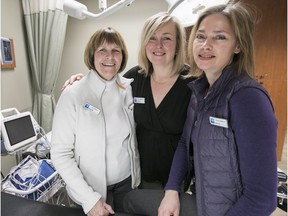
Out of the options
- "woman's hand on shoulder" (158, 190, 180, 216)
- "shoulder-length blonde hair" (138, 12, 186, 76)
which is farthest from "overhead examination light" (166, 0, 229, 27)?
"woman's hand on shoulder" (158, 190, 180, 216)

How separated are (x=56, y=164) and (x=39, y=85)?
6.49 feet

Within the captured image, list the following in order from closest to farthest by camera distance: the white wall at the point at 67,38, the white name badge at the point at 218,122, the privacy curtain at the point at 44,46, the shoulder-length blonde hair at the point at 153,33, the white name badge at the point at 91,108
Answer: the white name badge at the point at 218,122
the white name badge at the point at 91,108
the shoulder-length blonde hair at the point at 153,33
the white wall at the point at 67,38
the privacy curtain at the point at 44,46

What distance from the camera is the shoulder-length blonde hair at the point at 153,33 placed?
1301 mm

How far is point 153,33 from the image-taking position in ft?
4.27

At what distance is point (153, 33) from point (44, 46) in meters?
1.96

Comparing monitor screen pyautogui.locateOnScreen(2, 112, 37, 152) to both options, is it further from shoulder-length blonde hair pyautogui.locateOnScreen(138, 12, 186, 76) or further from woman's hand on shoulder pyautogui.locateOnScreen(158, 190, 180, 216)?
woman's hand on shoulder pyautogui.locateOnScreen(158, 190, 180, 216)

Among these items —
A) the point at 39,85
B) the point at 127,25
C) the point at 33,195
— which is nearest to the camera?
the point at 33,195

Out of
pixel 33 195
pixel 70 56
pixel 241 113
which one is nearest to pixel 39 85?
pixel 70 56

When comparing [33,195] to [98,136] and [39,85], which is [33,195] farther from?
[39,85]

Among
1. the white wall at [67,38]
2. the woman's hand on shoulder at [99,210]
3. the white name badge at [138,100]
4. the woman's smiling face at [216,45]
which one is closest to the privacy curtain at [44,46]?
the white wall at [67,38]

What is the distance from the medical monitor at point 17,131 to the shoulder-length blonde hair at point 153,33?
A: 872 mm

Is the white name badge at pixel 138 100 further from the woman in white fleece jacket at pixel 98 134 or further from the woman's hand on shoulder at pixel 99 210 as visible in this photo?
the woman's hand on shoulder at pixel 99 210

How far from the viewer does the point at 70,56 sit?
3188mm

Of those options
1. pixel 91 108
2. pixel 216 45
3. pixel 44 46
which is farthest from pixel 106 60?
pixel 44 46
